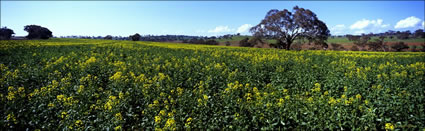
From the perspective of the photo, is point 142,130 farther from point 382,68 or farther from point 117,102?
point 382,68

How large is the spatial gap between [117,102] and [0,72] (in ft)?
32.0

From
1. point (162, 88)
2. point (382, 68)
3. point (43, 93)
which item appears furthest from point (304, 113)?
point (382, 68)

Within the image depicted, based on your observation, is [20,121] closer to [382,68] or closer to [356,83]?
[356,83]

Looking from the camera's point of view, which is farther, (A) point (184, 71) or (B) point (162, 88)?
(A) point (184, 71)

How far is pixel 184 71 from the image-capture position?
1172 cm

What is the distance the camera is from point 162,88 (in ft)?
26.7

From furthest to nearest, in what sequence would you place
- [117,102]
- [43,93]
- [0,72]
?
[0,72] < [43,93] < [117,102]

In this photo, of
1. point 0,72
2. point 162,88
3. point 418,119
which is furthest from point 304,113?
point 0,72

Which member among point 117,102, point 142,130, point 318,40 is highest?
point 318,40

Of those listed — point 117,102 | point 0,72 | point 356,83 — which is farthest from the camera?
point 0,72

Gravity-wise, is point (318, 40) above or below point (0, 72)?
above

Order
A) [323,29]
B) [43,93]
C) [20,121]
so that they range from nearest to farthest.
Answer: [20,121] → [43,93] → [323,29]

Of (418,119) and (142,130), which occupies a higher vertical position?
(418,119)

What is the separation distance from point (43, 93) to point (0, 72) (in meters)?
6.96
